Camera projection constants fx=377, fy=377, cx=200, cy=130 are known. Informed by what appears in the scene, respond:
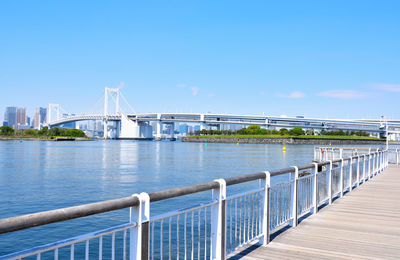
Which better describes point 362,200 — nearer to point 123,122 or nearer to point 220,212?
point 220,212

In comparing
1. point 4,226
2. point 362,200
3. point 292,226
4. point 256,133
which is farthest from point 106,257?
point 256,133

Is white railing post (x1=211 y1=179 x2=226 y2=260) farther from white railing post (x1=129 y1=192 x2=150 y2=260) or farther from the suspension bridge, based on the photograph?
the suspension bridge

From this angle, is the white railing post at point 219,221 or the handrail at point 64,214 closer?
the handrail at point 64,214

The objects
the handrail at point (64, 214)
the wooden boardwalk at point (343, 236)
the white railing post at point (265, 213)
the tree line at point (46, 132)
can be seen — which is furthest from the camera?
the tree line at point (46, 132)

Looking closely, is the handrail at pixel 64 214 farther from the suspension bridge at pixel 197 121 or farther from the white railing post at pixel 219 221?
the suspension bridge at pixel 197 121

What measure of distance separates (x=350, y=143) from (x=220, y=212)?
157m

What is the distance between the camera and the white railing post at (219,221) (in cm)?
466

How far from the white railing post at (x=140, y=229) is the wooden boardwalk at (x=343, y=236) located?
2279 mm

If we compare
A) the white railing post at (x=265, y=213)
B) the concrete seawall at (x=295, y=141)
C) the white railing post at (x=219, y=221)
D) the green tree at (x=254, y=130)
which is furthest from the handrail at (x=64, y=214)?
the green tree at (x=254, y=130)

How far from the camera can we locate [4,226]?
7.47 ft

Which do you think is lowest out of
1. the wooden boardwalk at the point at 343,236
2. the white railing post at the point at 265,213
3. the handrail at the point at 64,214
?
the wooden boardwalk at the point at 343,236

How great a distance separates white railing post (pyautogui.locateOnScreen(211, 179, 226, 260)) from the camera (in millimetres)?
4660

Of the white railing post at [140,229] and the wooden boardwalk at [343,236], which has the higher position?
the white railing post at [140,229]

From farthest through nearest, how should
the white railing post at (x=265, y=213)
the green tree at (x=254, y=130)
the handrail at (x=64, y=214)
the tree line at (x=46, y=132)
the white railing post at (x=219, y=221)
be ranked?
the green tree at (x=254, y=130)
the tree line at (x=46, y=132)
the white railing post at (x=265, y=213)
the white railing post at (x=219, y=221)
the handrail at (x=64, y=214)
